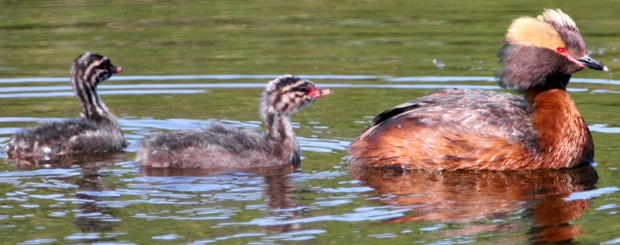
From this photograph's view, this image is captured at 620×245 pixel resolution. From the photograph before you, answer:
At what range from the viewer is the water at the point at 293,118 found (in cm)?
774

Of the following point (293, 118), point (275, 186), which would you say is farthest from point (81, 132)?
point (293, 118)

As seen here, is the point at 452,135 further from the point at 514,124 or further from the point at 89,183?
the point at 89,183

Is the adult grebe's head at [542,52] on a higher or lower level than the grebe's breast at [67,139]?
higher

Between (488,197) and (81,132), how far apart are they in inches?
163

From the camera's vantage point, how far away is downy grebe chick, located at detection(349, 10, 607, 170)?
9.81 meters

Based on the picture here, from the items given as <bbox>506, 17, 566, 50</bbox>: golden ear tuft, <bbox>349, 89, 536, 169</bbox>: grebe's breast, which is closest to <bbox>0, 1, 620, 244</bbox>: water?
<bbox>349, 89, 536, 169</bbox>: grebe's breast

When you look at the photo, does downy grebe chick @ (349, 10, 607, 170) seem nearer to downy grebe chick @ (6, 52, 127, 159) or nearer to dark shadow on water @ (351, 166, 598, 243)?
dark shadow on water @ (351, 166, 598, 243)

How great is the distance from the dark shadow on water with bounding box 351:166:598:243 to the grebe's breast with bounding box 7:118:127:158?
250cm

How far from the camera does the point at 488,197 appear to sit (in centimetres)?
870

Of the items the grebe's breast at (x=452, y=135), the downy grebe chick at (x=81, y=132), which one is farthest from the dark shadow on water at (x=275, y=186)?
the downy grebe chick at (x=81, y=132)

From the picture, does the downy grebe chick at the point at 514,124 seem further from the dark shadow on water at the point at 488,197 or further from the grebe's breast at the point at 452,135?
the dark shadow on water at the point at 488,197

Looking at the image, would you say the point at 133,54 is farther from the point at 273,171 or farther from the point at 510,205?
the point at 510,205

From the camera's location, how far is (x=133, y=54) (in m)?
15.9

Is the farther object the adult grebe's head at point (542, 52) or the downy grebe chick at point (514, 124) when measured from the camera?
the adult grebe's head at point (542, 52)
